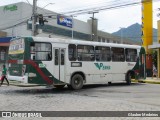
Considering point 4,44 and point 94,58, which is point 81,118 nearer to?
point 94,58

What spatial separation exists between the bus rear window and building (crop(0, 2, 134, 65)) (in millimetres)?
26361

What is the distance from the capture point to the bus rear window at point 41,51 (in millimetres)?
16438

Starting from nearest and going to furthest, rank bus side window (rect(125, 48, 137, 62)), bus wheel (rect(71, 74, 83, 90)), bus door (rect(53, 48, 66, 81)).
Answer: bus door (rect(53, 48, 66, 81)) → bus wheel (rect(71, 74, 83, 90)) → bus side window (rect(125, 48, 137, 62))

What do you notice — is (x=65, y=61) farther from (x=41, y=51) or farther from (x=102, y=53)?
(x=102, y=53)

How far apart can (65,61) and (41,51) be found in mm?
1660

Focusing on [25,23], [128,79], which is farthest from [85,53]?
[25,23]

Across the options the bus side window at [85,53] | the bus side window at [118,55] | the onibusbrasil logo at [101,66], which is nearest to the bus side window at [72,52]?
the bus side window at [85,53]

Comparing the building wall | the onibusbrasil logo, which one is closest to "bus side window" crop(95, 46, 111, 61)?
the onibusbrasil logo

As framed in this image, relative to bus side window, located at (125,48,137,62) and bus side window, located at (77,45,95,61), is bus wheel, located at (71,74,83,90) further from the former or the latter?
bus side window, located at (125,48,137,62)

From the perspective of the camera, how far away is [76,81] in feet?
60.7

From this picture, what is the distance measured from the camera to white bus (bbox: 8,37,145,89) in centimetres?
1636

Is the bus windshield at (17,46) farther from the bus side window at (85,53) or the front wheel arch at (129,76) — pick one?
the front wheel arch at (129,76)

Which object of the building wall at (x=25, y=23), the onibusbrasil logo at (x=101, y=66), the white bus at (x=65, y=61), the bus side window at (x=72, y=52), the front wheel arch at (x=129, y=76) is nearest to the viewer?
the white bus at (x=65, y=61)

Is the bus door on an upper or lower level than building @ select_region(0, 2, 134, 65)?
lower
